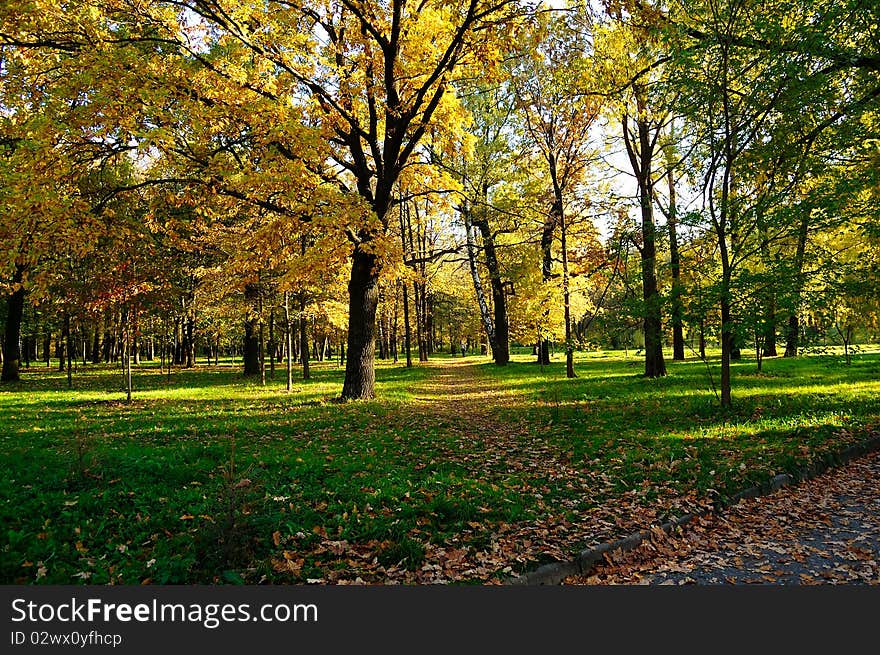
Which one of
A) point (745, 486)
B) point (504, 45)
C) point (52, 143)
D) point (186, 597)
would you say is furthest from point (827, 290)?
point (52, 143)

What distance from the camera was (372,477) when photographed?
624 centimetres

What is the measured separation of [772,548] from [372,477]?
4398 millimetres

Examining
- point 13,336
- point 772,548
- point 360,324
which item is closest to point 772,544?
point 772,548

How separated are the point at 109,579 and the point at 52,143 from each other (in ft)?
28.6

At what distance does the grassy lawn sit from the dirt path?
0.37 meters

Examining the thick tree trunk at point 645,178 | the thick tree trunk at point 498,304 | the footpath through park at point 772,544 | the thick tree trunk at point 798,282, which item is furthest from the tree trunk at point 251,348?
the footpath through park at point 772,544

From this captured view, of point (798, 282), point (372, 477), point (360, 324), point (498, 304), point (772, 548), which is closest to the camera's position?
point (772, 548)

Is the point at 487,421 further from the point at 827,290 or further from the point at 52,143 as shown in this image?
the point at 52,143

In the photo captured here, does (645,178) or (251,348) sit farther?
(251,348)

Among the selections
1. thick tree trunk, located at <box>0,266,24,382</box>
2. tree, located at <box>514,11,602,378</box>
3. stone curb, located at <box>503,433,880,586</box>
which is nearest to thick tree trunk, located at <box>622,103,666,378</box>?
tree, located at <box>514,11,602,378</box>

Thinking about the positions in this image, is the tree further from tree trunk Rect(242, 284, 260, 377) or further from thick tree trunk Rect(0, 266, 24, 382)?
thick tree trunk Rect(0, 266, 24, 382)

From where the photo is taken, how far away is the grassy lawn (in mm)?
4023

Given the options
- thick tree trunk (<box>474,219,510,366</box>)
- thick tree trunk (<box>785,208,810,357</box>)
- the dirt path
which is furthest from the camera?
thick tree trunk (<box>474,219,510,366</box>)

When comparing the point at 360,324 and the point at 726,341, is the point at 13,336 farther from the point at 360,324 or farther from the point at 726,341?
the point at 726,341
